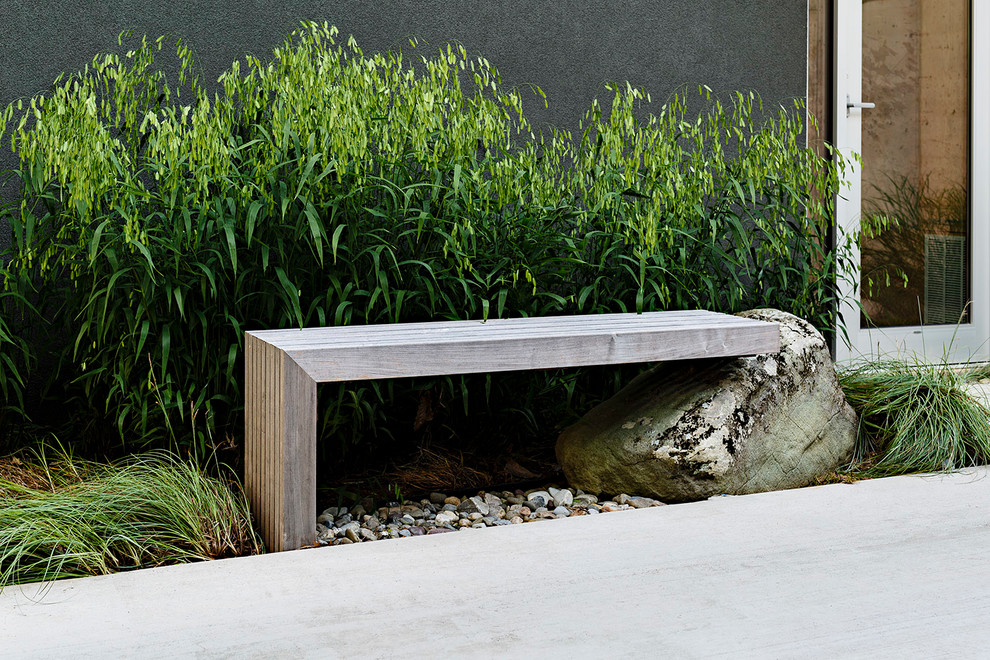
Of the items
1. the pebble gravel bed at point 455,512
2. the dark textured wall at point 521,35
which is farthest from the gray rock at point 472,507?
the dark textured wall at point 521,35

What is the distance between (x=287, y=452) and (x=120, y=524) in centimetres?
40

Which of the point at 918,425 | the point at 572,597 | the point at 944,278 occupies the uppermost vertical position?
the point at 944,278

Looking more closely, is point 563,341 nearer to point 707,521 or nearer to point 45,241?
point 707,521

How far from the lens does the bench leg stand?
86.0 inches

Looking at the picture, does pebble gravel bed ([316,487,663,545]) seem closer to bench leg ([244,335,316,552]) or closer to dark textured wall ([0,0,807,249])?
bench leg ([244,335,316,552])

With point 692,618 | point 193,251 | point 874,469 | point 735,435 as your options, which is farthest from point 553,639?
point 874,469

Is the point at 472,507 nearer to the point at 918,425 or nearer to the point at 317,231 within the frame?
the point at 317,231

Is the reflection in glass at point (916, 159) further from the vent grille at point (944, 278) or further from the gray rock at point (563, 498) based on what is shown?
the gray rock at point (563, 498)

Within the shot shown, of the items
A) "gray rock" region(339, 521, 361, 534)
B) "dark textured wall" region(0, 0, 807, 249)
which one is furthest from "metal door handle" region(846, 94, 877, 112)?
"gray rock" region(339, 521, 361, 534)

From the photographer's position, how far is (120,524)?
86.0 inches

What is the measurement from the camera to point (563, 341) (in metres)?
2.44

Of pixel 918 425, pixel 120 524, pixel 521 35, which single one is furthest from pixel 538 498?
pixel 521 35

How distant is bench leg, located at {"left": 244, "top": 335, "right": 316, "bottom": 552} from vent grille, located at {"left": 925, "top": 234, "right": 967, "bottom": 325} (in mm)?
3781

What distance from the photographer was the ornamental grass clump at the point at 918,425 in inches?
118
